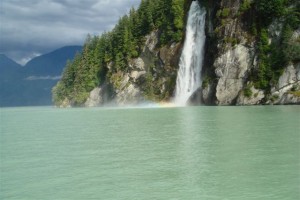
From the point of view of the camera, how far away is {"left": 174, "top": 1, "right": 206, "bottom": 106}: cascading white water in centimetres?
7750

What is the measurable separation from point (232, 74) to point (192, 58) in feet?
44.7

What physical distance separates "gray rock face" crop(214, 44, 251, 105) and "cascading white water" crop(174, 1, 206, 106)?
27.7 ft

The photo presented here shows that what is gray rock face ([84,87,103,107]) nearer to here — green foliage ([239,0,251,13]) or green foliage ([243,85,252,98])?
green foliage ([239,0,251,13])

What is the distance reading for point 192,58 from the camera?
79.3 meters

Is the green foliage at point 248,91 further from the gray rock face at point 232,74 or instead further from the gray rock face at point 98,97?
the gray rock face at point 98,97

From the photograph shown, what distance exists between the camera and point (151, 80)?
9088cm

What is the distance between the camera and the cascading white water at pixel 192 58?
7750 cm

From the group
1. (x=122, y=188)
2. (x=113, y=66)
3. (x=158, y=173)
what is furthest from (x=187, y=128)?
(x=113, y=66)

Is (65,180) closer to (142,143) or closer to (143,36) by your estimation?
(142,143)

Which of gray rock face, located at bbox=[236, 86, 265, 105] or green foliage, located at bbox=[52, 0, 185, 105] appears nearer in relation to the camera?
gray rock face, located at bbox=[236, 86, 265, 105]

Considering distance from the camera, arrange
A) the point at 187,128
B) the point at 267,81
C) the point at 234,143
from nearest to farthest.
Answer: the point at 234,143 → the point at 187,128 → the point at 267,81

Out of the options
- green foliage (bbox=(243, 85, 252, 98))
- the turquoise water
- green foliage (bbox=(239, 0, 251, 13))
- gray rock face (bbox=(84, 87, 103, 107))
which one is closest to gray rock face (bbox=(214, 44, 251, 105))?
green foliage (bbox=(243, 85, 252, 98))

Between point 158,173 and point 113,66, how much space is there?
92385 mm

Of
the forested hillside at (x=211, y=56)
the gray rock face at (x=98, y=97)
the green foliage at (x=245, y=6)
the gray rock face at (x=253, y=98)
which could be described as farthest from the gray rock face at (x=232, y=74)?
the gray rock face at (x=98, y=97)
